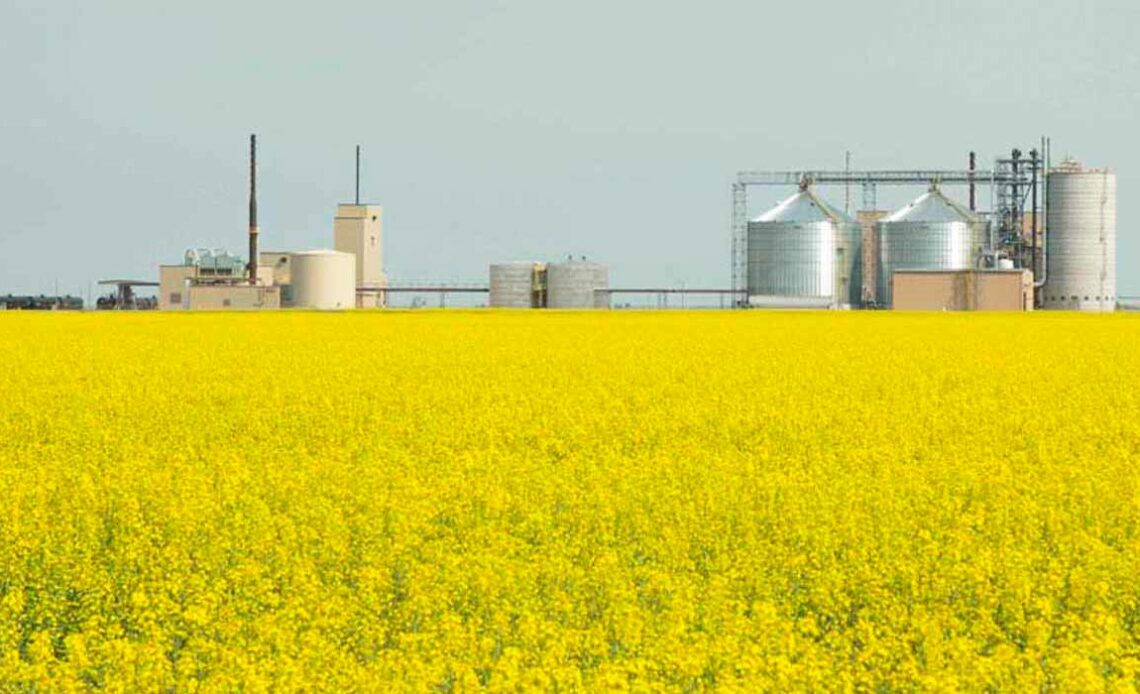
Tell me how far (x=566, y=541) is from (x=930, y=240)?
8432 centimetres

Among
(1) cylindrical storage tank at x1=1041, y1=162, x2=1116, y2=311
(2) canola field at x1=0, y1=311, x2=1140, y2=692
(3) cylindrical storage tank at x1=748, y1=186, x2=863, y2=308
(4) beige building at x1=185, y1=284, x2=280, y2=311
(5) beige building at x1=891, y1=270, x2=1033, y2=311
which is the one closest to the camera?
(2) canola field at x1=0, y1=311, x2=1140, y2=692

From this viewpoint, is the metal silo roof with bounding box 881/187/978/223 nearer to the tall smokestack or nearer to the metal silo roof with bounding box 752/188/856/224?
the metal silo roof with bounding box 752/188/856/224

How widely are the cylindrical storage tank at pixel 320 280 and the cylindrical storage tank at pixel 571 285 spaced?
12781 mm

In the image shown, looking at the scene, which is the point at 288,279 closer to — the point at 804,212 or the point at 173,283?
the point at 173,283

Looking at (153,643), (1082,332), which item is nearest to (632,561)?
(153,643)

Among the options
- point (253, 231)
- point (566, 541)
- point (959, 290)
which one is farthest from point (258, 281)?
point (566, 541)

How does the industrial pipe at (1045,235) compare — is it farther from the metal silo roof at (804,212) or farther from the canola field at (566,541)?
the canola field at (566,541)

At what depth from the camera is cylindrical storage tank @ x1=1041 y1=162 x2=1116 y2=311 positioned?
92.6m

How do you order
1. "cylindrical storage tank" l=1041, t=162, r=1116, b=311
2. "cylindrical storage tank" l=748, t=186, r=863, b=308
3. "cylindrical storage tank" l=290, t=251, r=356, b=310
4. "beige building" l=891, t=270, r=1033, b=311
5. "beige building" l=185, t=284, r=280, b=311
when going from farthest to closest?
"cylindrical storage tank" l=290, t=251, r=356, b=310 → "beige building" l=185, t=284, r=280, b=311 → "cylindrical storage tank" l=1041, t=162, r=1116, b=311 → "cylindrical storage tank" l=748, t=186, r=863, b=308 → "beige building" l=891, t=270, r=1033, b=311

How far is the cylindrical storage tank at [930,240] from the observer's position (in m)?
92.3

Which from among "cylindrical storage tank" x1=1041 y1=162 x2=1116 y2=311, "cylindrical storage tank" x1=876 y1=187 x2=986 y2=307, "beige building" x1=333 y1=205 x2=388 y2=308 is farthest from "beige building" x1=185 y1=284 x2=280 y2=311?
"cylindrical storage tank" x1=1041 y1=162 x2=1116 y2=311

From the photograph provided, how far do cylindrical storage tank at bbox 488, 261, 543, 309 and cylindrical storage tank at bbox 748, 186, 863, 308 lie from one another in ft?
53.0

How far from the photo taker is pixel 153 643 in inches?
315

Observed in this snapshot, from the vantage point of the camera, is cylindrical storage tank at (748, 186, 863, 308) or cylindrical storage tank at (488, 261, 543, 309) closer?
cylindrical storage tank at (748, 186, 863, 308)
